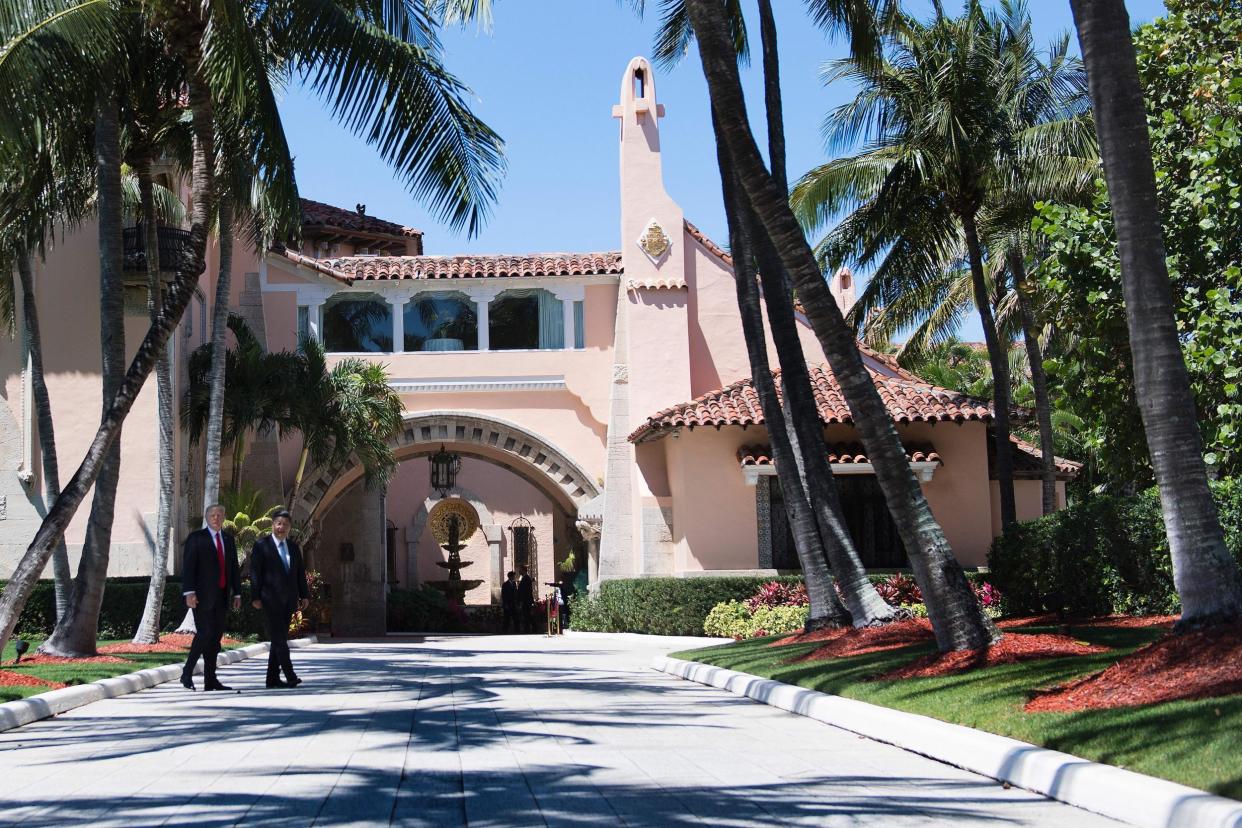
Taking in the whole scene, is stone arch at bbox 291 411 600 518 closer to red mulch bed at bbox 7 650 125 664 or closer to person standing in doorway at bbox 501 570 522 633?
person standing in doorway at bbox 501 570 522 633

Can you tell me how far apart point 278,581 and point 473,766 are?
661 centimetres

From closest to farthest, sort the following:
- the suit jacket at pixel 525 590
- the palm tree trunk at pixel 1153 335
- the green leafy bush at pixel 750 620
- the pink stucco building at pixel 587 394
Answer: the palm tree trunk at pixel 1153 335
the green leafy bush at pixel 750 620
the pink stucco building at pixel 587 394
the suit jacket at pixel 525 590

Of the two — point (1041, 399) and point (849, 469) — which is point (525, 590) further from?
point (1041, 399)

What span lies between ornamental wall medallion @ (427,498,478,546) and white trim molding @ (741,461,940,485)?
77.9ft

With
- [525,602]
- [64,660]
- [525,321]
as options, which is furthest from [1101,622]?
[525,602]

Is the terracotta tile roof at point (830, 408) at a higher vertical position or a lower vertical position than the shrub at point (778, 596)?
higher

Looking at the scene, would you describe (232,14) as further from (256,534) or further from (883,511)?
(883,511)

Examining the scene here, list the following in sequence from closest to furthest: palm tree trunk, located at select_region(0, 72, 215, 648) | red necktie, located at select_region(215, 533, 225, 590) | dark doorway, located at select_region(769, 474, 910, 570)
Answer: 1. red necktie, located at select_region(215, 533, 225, 590)
2. palm tree trunk, located at select_region(0, 72, 215, 648)
3. dark doorway, located at select_region(769, 474, 910, 570)

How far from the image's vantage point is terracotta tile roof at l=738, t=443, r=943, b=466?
26.9m

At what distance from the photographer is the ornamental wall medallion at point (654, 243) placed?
3188cm

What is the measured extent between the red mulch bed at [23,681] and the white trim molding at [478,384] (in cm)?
1923

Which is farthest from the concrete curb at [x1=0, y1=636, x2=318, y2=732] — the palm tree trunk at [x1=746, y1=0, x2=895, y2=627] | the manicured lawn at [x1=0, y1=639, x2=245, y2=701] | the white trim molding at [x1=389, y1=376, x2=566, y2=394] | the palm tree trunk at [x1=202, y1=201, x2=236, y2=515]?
the white trim molding at [x1=389, y1=376, x2=566, y2=394]

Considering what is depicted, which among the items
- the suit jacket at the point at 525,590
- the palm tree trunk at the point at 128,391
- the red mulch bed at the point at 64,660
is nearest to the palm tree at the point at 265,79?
the palm tree trunk at the point at 128,391

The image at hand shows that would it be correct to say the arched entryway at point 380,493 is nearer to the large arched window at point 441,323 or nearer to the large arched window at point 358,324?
the large arched window at point 441,323
